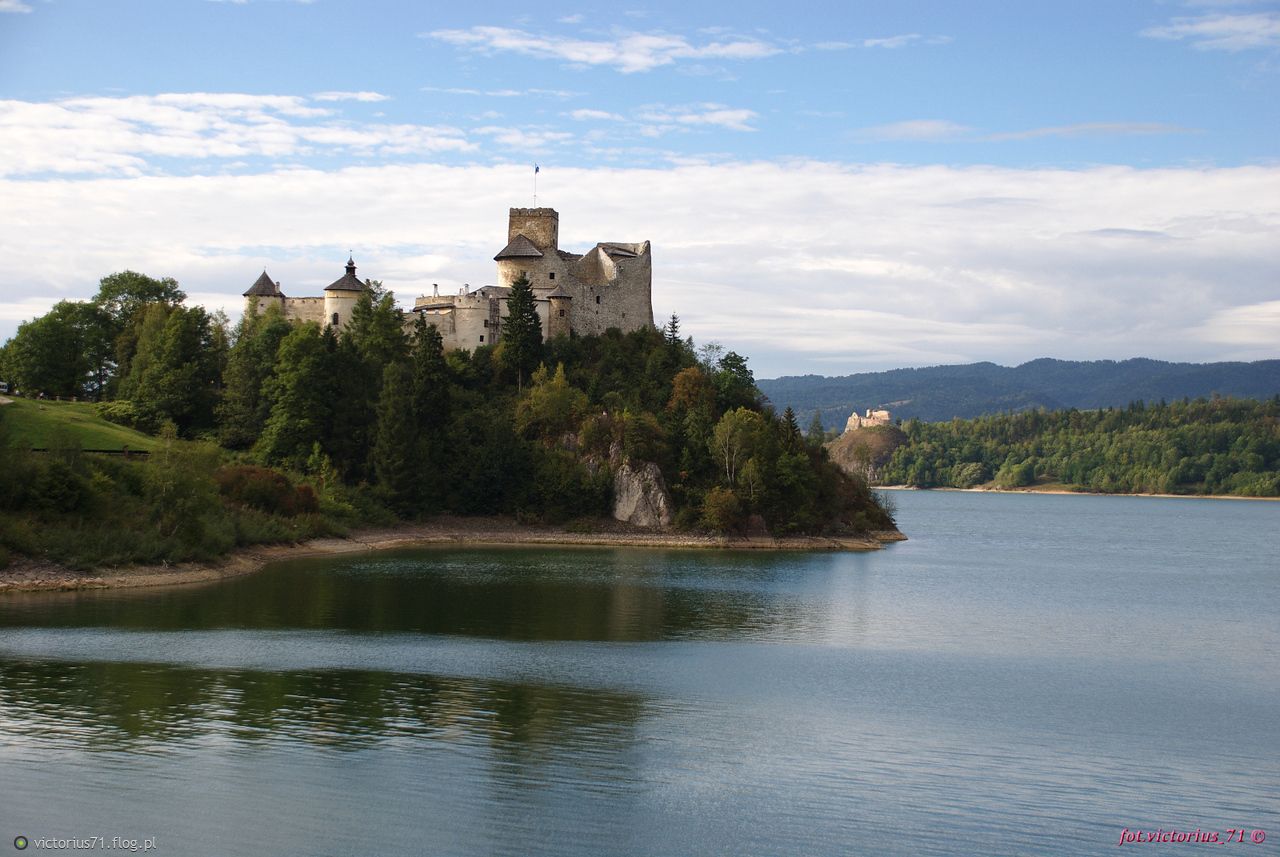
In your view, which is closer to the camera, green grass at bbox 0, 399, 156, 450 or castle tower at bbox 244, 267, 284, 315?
green grass at bbox 0, 399, 156, 450

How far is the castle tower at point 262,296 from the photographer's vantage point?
235 ft

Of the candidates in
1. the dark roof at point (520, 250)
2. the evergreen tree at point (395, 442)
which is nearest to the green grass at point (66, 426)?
the evergreen tree at point (395, 442)

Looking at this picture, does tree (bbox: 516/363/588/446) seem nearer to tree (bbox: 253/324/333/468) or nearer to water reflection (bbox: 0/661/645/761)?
tree (bbox: 253/324/333/468)

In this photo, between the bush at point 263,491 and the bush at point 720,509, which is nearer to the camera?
the bush at point 263,491

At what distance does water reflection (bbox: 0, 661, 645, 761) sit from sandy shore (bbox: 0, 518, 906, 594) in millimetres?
13622

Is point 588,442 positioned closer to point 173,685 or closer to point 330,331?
point 330,331

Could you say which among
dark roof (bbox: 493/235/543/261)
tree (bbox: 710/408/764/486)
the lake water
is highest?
dark roof (bbox: 493/235/543/261)

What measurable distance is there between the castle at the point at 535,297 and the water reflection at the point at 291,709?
45.3 metres

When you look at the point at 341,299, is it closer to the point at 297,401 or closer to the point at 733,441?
the point at 297,401

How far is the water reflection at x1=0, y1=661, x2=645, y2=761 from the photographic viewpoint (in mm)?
20859

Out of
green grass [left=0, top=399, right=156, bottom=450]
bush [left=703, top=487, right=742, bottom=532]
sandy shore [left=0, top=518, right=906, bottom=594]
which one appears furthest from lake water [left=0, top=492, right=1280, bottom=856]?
bush [left=703, top=487, right=742, bottom=532]

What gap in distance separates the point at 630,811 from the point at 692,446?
50.8m

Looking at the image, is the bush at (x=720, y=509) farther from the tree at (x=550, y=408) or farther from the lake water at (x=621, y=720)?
the lake water at (x=621, y=720)

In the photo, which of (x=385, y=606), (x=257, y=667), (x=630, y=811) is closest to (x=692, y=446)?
(x=385, y=606)
